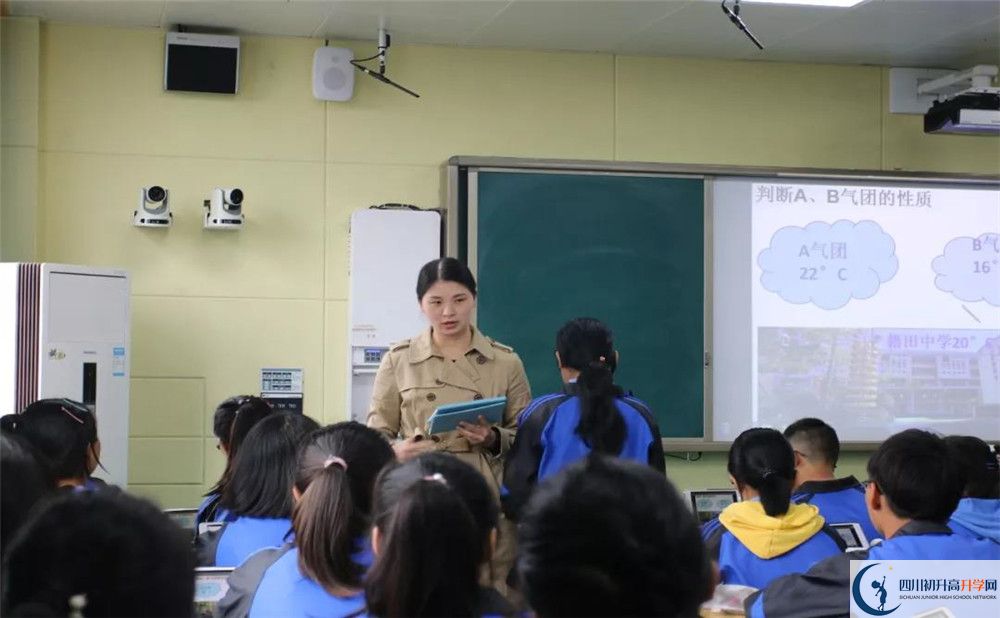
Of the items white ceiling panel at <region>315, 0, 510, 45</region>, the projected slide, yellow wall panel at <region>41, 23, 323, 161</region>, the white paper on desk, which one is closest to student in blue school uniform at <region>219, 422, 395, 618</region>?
the white paper on desk

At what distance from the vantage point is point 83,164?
542 cm

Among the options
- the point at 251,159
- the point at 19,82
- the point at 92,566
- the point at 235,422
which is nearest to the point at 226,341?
the point at 251,159

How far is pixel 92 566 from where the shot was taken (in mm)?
1047

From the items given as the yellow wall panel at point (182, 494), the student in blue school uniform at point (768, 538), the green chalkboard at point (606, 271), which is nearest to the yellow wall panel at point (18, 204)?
the yellow wall panel at point (182, 494)

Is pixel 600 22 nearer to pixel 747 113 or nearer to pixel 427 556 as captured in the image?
pixel 747 113

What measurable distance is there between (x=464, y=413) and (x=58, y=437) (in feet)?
3.50

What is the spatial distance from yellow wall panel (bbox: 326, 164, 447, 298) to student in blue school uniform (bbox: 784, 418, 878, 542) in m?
2.57

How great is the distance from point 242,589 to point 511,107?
4.10 metres

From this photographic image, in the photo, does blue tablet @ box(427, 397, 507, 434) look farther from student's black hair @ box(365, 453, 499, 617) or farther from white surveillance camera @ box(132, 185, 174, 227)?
white surveillance camera @ box(132, 185, 174, 227)

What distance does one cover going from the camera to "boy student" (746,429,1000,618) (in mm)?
2238

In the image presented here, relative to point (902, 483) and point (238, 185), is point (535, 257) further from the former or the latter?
point (902, 483)

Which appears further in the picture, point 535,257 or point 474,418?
point 535,257

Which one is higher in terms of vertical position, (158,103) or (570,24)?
(570,24)

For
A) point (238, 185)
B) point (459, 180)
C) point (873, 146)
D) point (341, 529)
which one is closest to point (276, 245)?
point (238, 185)
